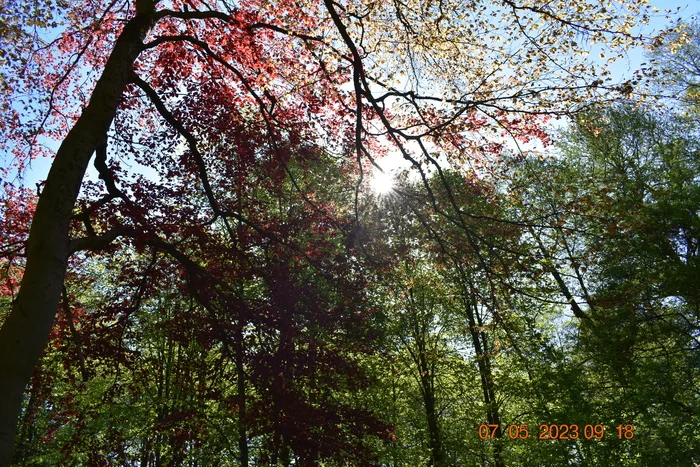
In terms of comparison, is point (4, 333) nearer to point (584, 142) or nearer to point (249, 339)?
point (249, 339)

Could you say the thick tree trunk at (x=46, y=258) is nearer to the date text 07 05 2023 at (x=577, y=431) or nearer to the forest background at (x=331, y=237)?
the forest background at (x=331, y=237)

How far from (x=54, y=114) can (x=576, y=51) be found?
838cm

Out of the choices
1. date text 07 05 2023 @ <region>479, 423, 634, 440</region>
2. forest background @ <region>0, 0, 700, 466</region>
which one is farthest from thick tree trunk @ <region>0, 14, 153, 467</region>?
date text 07 05 2023 @ <region>479, 423, 634, 440</region>

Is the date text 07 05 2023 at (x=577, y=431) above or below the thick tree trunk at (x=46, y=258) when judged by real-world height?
below

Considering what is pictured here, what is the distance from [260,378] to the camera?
18.4 feet

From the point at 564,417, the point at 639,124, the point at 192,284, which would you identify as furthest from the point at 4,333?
the point at 639,124

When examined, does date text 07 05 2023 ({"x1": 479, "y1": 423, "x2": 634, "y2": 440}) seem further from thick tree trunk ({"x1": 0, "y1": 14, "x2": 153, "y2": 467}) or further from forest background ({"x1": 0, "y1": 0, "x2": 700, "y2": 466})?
thick tree trunk ({"x1": 0, "y1": 14, "x2": 153, "y2": 467})

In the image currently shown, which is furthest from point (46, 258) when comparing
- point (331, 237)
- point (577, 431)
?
point (577, 431)

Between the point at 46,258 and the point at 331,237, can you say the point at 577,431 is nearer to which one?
the point at 331,237

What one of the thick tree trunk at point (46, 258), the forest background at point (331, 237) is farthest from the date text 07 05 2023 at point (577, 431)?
the thick tree trunk at point (46, 258)

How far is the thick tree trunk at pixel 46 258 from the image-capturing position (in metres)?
2.51

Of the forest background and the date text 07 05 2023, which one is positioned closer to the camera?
the forest background

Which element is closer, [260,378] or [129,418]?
[260,378]

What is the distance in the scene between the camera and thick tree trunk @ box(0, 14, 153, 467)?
Answer: 2.51 metres
